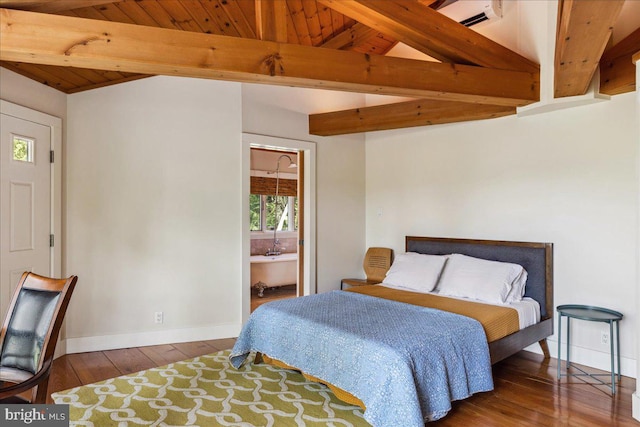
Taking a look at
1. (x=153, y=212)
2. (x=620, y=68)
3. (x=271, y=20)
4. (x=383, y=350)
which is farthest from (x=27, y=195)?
(x=620, y=68)

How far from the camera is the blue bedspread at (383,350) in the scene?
2252 millimetres

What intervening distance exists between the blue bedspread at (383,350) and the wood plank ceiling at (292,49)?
66.1 inches

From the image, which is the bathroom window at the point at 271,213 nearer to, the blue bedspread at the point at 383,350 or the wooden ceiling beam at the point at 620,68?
the blue bedspread at the point at 383,350

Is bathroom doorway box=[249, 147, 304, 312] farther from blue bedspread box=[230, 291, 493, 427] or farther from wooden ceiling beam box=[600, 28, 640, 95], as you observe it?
wooden ceiling beam box=[600, 28, 640, 95]

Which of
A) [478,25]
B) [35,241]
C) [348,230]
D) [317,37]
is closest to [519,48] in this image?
[478,25]

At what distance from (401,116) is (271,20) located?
7.08ft

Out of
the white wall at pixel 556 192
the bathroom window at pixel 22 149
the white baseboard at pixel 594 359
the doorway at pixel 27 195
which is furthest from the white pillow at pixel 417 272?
the bathroom window at pixel 22 149

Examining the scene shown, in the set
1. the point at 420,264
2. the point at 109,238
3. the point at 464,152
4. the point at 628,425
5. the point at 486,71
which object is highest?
the point at 486,71

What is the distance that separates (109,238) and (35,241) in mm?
606

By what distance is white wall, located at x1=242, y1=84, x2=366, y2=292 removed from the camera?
15.0 ft

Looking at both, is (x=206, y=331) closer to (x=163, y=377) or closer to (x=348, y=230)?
(x=163, y=377)

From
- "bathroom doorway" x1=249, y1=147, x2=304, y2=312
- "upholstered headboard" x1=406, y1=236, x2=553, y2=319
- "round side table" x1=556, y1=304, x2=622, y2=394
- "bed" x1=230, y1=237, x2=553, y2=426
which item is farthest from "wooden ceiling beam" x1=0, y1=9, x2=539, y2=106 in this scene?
"bathroom doorway" x1=249, y1=147, x2=304, y2=312

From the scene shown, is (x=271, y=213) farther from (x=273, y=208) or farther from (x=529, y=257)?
(x=529, y=257)

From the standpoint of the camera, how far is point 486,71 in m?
3.13
